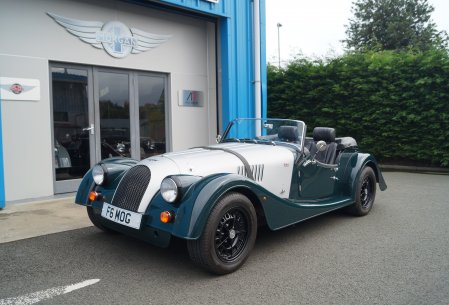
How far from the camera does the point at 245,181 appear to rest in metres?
3.37

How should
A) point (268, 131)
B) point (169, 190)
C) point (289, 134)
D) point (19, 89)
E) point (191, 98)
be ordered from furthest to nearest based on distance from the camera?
point (191, 98)
point (19, 89)
point (268, 131)
point (289, 134)
point (169, 190)

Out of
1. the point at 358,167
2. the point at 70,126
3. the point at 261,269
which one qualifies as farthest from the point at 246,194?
the point at 70,126

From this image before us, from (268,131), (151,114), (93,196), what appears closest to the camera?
(93,196)

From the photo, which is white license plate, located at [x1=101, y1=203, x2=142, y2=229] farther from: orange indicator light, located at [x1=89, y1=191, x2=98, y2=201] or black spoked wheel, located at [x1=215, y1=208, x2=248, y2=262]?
black spoked wheel, located at [x1=215, y1=208, x2=248, y2=262]

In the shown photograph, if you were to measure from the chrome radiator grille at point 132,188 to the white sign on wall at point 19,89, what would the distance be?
3.81 meters

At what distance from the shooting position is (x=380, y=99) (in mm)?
10273

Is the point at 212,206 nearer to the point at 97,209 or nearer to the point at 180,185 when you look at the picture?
the point at 180,185

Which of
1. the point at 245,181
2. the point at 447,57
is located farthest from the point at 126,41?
the point at 447,57

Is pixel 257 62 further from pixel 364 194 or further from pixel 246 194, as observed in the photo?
pixel 246 194

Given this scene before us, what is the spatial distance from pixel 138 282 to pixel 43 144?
15.0 feet

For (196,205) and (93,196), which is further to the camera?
(93,196)

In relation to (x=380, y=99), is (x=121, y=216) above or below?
below

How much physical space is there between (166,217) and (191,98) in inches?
248

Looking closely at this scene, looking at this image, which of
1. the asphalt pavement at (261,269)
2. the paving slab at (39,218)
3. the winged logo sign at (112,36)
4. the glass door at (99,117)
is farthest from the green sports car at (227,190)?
the winged logo sign at (112,36)
